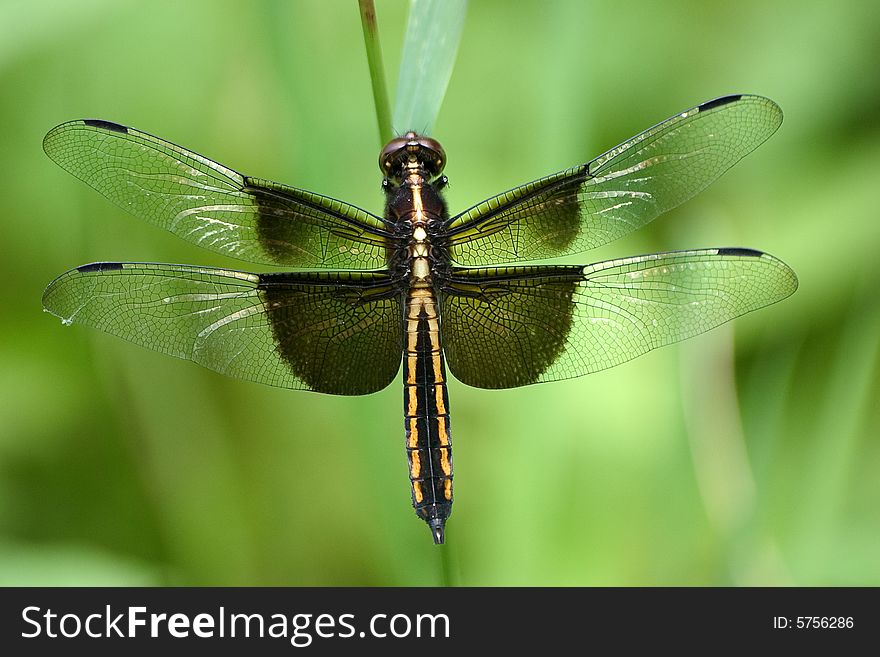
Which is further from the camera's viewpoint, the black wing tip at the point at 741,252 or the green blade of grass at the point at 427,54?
A: the black wing tip at the point at 741,252

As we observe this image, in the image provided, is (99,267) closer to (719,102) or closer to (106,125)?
(106,125)

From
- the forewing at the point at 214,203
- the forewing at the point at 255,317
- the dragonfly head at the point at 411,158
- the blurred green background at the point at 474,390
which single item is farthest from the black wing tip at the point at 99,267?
the dragonfly head at the point at 411,158

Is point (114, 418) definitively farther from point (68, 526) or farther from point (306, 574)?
point (306, 574)

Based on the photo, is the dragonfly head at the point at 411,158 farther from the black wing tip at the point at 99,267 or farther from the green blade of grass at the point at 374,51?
the black wing tip at the point at 99,267

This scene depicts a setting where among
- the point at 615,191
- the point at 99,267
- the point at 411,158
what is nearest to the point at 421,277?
the point at 411,158

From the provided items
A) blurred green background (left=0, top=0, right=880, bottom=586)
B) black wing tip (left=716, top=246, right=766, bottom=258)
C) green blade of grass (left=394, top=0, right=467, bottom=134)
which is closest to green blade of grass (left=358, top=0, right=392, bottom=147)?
green blade of grass (left=394, top=0, right=467, bottom=134)

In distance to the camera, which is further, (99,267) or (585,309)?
(585,309)
